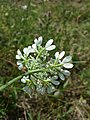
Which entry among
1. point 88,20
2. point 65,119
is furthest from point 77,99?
point 88,20

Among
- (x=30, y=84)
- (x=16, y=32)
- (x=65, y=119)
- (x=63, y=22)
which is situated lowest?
(x=30, y=84)

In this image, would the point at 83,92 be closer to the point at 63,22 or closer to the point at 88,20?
the point at 63,22

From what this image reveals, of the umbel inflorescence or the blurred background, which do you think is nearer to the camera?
the umbel inflorescence

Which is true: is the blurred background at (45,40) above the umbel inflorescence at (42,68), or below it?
above

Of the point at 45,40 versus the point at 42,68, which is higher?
the point at 45,40

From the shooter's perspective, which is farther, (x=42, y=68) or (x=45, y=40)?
(x=45, y=40)

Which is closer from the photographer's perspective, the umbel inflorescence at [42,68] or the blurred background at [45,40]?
the umbel inflorescence at [42,68]

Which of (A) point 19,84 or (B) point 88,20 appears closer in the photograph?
(A) point 19,84

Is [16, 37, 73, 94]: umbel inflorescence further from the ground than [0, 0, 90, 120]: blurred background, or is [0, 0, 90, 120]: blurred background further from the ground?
[0, 0, 90, 120]: blurred background
